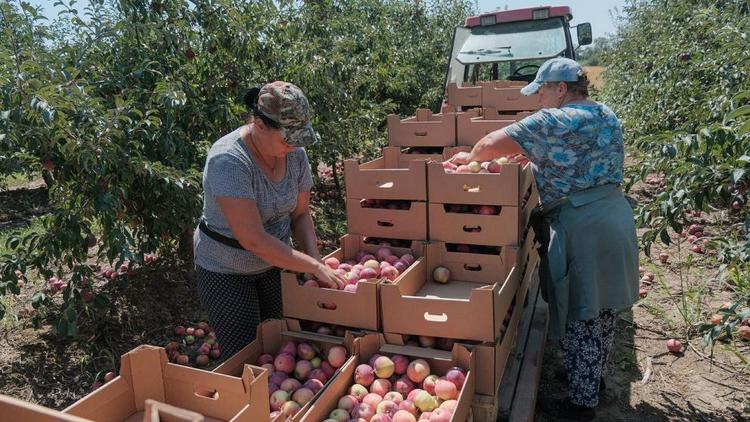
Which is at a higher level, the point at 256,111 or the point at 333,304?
the point at 256,111

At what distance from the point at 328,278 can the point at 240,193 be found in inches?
19.5

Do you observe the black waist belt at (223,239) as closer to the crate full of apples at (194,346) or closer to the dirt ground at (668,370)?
the crate full of apples at (194,346)

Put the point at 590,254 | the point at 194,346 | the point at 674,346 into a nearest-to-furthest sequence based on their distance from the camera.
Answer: the point at 590,254, the point at 674,346, the point at 194,346

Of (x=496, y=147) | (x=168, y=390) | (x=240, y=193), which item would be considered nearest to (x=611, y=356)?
(x=496, y=147)

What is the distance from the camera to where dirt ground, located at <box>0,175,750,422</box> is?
3.23 metres

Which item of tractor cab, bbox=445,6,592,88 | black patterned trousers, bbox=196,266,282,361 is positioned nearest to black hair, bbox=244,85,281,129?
black patterned trousers, bbox=196,266,282,361

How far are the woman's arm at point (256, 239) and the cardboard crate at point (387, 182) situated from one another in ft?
2.56

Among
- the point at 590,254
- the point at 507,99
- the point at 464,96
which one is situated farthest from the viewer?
the point at 464,96

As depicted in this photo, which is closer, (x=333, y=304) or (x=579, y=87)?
(x=333, y=304)

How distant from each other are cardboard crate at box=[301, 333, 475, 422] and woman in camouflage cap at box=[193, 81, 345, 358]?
0.30 m

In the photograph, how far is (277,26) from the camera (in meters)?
4.86

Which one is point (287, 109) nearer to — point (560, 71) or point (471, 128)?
point (560, 71)

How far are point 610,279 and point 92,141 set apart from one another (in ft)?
8.86

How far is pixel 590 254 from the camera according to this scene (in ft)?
9.00
